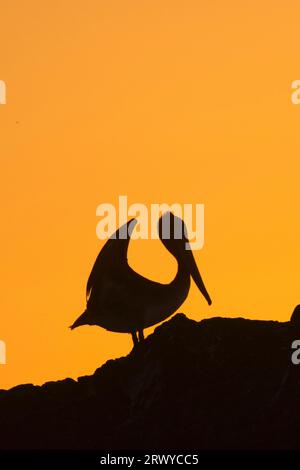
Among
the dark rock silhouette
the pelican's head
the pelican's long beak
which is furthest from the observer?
the pelican's long beak

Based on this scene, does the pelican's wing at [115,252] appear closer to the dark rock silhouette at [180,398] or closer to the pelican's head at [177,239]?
the pelican's head at [177,239]

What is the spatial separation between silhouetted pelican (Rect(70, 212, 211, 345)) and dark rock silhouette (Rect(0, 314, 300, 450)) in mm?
1743

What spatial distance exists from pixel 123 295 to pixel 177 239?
2513 millimetres

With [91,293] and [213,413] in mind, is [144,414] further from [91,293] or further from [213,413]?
[91,293]

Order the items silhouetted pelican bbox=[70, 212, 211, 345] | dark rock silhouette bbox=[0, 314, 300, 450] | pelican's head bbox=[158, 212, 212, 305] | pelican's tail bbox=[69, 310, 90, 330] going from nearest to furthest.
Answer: dark rock silhouette bbox=[0, 314, 300, 450], silhouetted pelican bbox=[70, 212, 211, 345], pelican's tail bbox=[69, 310, 90, 330], pelican's head bbox=[158, 212, 212, 305]

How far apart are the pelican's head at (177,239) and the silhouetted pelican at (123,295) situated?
3.75 feet

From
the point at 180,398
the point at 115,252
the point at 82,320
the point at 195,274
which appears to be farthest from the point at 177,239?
the point at 180,398

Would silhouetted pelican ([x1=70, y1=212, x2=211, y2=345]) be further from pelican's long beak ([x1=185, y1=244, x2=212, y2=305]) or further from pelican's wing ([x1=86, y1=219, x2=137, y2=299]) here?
pelican's long beak ([x1=185, y1=244, x2=212, y2=305])

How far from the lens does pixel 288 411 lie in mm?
37875

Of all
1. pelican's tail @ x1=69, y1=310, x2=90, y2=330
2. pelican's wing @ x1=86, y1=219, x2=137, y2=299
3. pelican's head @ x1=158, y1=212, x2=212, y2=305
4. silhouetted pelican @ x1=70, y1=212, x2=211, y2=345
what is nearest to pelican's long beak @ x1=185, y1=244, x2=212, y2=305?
pelican's head @ x1=158, y1=212, x2=212, y2=305

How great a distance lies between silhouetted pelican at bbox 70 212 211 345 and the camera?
42.9 m

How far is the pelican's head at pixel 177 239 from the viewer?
146ft
